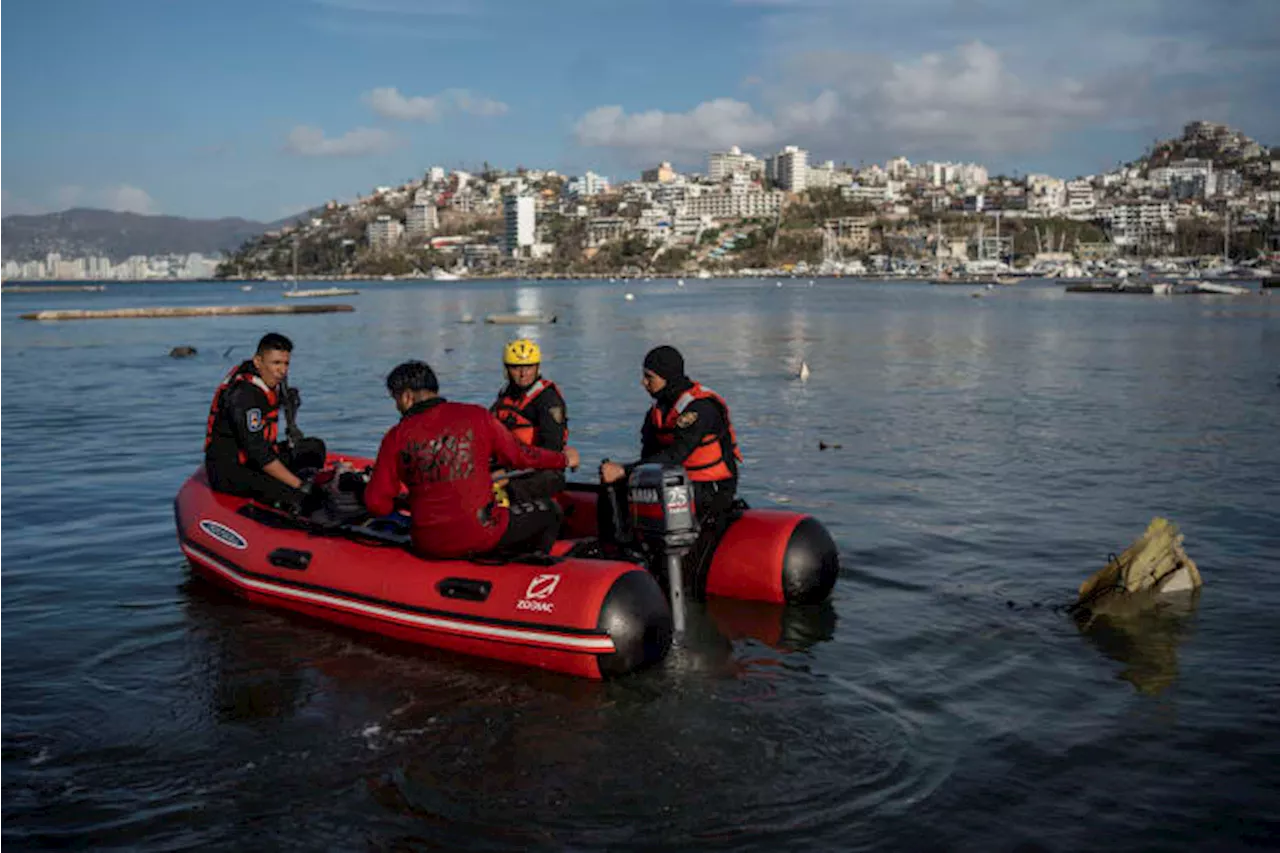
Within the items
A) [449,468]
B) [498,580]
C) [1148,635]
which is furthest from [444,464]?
[1148,635]

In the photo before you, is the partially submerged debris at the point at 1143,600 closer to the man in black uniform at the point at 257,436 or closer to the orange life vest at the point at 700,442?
the orange life vest at the point at 700,442

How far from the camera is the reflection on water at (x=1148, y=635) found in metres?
7.15

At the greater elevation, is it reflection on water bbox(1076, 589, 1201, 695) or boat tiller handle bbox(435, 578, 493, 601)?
boat tiller handle bbox(435, 578, 493, 601)

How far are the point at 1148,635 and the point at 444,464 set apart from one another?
5.16 metres

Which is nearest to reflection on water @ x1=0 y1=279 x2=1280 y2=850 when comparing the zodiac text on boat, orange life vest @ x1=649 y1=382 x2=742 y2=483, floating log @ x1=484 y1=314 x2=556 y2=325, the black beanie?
the zodiac text on boat

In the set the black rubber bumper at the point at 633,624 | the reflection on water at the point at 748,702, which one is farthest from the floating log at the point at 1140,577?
the black rubber bumper at the point at 633,624

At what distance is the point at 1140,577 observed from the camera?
8367 mm

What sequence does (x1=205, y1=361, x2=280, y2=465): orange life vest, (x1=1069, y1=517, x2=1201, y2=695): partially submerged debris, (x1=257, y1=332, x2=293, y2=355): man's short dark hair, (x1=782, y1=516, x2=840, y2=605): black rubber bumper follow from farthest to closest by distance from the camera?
(x1=205, y1=361, x2=280, y2=465): orange life vest
(x1=257, y1=332, x2=293, y2=355): man's short dark hair
(x1=782, y1=516, x2=840, y2=605): black rubber bumper
(x1=1069, y1=517, x2=1201, y2=695): partially submerged debris

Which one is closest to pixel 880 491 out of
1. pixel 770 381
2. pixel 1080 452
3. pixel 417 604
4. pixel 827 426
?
pixel 1080 452

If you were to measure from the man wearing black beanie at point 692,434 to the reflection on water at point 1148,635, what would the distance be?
113 inches

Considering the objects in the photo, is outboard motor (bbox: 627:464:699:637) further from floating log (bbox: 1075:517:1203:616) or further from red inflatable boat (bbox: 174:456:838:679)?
floating log (bbox: 1075:517:1203:616)

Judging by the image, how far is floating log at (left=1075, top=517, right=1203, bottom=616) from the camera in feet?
27.3

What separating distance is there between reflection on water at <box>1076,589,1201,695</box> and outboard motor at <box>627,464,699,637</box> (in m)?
2.94

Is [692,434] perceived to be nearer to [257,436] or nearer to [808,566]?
[808,566]
